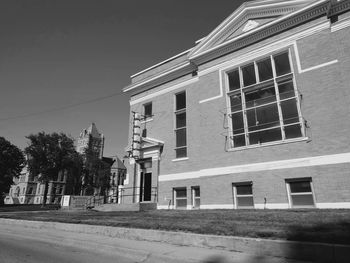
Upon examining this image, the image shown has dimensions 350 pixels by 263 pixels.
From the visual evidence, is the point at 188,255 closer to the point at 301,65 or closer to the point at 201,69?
the point at 301,65

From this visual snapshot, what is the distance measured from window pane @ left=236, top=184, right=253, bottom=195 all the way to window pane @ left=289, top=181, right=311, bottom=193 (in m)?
2.00

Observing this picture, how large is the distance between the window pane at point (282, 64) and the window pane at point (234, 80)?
2361 millimetres

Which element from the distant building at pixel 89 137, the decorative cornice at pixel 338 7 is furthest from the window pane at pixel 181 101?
the distant building at pixel 89 137

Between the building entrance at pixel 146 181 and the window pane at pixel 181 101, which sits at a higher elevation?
the window pane at pixel 181 101

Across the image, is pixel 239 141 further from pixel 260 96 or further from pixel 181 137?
pixel 181 137

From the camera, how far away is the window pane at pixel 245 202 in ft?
44.5

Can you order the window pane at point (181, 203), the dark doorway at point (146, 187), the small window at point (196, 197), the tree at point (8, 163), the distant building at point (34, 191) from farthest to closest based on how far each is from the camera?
1. the distant building at point (34, 191)
2. the tree at point (8, 163)
3. the dark doorway at point (146, 187)
4. the window pane at point (181, 203)
5. the small window at point (196, 197)

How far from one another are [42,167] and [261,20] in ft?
159

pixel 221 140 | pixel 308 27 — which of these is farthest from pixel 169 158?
pixel 308 27

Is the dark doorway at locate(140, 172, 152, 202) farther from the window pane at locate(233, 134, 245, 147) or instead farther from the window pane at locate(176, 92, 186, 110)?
the window pane at locate(233, 134, 245, 147)

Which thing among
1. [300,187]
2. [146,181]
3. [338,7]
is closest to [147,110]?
[146,181]

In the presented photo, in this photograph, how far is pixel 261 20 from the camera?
1588cm

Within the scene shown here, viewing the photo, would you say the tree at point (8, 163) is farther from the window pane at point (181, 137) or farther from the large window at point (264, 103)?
the large window at point (264, 103)

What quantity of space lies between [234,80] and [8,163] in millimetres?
58496
